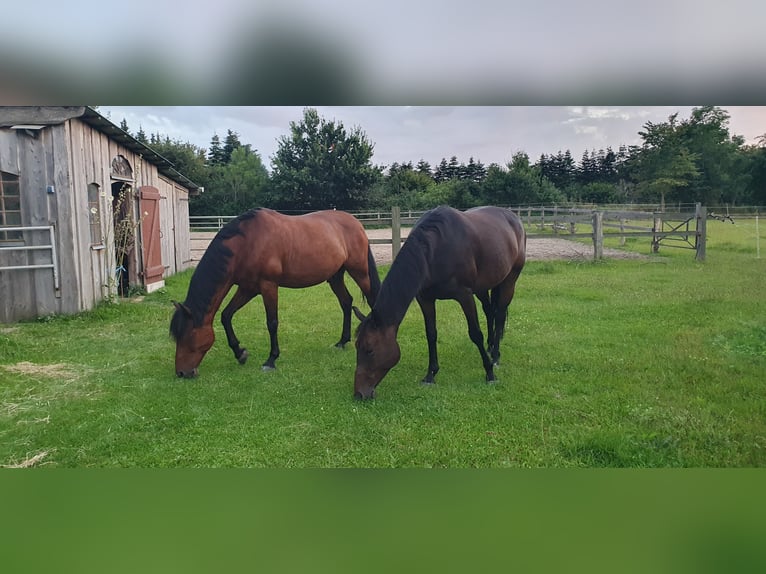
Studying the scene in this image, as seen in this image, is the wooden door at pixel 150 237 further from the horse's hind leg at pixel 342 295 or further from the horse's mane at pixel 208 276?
the horse's hind leg at pixel 342 295

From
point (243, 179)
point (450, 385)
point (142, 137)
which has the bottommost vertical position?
point (450, 385)

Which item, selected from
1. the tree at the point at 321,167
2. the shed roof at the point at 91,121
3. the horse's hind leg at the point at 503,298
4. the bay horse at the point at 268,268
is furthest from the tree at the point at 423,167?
the shed roof at the point at 91,121

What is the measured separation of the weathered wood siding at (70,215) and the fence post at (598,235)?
362 cm

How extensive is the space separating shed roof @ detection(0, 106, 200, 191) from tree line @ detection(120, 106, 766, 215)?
12cm

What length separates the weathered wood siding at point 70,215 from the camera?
4406 mm

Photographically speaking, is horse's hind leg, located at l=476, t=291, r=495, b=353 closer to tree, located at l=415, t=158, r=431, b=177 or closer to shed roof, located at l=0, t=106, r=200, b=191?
tree, located at l=415, t=158, r=431, b=177

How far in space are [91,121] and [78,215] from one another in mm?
973

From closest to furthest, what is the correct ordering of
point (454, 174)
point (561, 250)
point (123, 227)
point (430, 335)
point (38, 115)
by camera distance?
point (454, 174) → point (430, 335) → point (38, 115) → point (561, 250) → point (123, 227)

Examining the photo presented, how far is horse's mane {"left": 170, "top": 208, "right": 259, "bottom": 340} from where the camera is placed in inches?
150

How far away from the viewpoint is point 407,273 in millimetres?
3514

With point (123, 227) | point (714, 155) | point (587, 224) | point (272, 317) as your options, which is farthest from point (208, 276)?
point (714, 155)

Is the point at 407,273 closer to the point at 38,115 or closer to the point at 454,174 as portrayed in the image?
the point at 454,174

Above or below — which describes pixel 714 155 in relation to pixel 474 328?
above

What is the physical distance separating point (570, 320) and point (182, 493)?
3264mm
